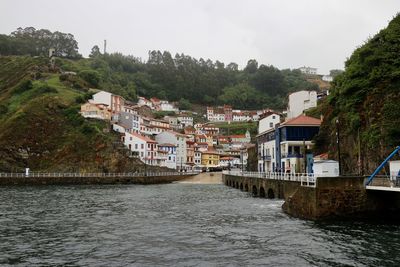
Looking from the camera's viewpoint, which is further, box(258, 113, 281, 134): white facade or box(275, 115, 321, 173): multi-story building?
box(258, 113, 281, 134): white facade

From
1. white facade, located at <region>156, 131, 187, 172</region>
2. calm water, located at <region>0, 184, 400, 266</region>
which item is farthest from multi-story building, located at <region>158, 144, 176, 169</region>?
calm water, located at <region>0, 184, 400, 266</region>

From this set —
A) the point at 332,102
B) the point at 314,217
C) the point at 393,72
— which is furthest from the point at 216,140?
the point at 314,217

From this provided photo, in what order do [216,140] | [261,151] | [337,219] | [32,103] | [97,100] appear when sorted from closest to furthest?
[337,219] → [261,151] → [32,103] → [97,100] → [216,140]

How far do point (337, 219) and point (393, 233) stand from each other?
15.5 feet

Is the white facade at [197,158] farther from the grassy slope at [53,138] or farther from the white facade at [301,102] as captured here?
the white facade at [301,102]

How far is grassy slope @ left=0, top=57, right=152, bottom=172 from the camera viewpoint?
328 ft

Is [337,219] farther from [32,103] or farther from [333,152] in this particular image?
[32,103]

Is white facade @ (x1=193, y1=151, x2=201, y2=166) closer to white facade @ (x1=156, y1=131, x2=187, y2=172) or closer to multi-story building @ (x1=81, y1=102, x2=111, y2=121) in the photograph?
white facade @ (x1=156, y1=131, x2=187, y2=172)

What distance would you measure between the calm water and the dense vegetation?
12.8 meters

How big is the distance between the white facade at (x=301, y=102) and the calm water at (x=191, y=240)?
59.3m

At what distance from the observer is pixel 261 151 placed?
83438mm

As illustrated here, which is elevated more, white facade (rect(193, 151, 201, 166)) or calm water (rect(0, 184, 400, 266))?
white facade (rect(193, 151, 201, 166))

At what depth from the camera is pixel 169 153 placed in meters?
131

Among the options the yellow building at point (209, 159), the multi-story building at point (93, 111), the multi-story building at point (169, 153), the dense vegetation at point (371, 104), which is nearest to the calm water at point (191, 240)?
the dense vegetation at point (371, 104)
